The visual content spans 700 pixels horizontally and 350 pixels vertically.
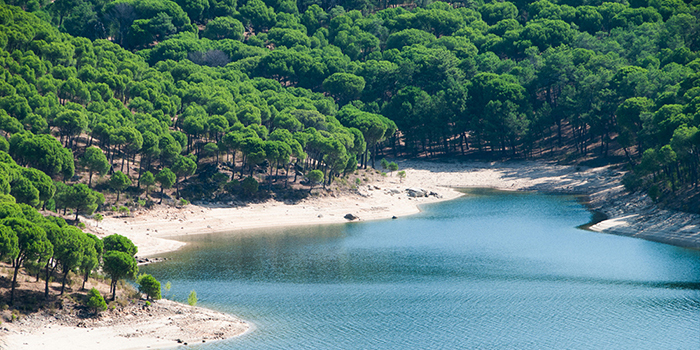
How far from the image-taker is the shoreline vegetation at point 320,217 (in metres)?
47.1

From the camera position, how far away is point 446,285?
65375 mm

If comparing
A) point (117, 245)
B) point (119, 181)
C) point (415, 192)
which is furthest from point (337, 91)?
point (117, 245)

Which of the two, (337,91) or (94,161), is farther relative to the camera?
(337,91)

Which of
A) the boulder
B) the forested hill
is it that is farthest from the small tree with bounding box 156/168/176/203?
the boulder

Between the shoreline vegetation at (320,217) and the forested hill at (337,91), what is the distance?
496cm

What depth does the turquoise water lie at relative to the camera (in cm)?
5100

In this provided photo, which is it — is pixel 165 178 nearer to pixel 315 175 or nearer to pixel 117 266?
pixel 315 175

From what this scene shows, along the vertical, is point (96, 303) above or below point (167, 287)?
above

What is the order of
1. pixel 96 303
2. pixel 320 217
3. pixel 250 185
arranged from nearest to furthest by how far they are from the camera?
pixel 96 303
pixel 320 217
pixel 250 185

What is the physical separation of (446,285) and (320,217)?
3681 cm

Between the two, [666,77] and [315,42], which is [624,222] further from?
[315,42]

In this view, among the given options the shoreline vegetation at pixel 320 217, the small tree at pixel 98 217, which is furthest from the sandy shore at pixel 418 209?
the small tree at pixel 98 217

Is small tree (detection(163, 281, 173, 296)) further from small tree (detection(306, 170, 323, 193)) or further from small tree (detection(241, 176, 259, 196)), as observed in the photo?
small tree (detection(306, 170, 323, 193))

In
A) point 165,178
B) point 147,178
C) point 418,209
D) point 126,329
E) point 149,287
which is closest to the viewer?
point 126,329
